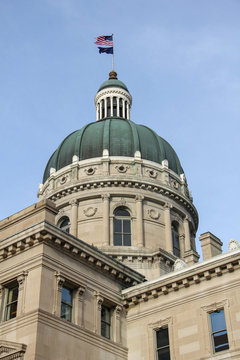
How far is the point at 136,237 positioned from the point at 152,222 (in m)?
2.36

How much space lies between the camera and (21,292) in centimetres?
2695

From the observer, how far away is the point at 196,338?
2755 centimetres

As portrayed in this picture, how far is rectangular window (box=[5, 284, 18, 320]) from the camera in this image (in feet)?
89.4

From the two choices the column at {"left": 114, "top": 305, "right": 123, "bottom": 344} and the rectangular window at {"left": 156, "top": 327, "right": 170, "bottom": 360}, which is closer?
the rectangular window at {"left": 156, "top": 327, "right": 170, "bottom": 360}

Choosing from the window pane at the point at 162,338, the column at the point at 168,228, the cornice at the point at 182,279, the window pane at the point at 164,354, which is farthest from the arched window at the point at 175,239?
the window pane at the point at 164,354

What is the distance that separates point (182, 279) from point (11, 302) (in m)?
8.30

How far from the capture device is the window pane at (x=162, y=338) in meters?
28.9

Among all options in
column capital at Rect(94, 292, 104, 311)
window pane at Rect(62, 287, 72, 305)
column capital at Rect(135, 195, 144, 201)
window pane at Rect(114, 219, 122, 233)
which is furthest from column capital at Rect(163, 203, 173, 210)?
window pane at Rect(62, 287, 72, 305)

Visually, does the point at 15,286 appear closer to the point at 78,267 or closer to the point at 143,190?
the point at 78,267

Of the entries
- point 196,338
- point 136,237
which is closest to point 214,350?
point 196,338

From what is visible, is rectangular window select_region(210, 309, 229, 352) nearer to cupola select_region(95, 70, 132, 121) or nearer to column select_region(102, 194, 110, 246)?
column select_region(102, 194, 110, 246)

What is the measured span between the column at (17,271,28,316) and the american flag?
145 feet

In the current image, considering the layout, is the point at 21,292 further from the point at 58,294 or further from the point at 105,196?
the point at 105,196

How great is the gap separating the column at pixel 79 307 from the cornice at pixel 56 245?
1.63m
